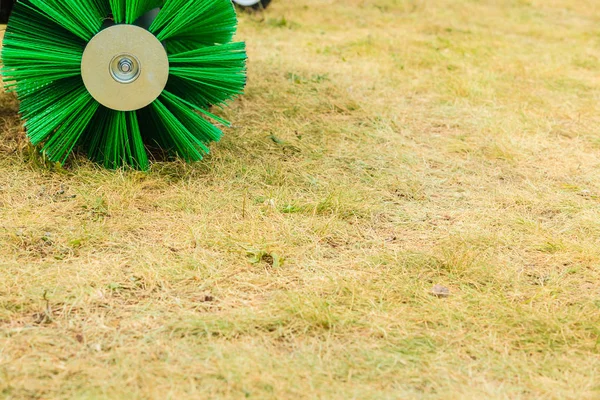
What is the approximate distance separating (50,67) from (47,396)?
1485 mm

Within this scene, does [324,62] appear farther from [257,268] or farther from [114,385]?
[114,385]

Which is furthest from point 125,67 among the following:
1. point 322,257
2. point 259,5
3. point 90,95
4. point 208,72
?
point 259,5

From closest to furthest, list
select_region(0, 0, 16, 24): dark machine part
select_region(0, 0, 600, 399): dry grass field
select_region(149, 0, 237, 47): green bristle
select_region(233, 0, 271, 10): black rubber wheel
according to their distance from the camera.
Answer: select_region(0, 0, 600, 399): dry grass field → select_region(149, 0, 237, 47): green bristle → select_region(0, 0, 16, 24): dark machine part → select_region(233, 0, 271, 10): black rubber wheel

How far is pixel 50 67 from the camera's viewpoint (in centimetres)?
272

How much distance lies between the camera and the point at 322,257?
2420mm

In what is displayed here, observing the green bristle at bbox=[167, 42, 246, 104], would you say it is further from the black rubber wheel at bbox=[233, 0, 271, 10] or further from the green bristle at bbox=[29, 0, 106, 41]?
the black rubber wheel at bbox=[233, 0, 271, 10]

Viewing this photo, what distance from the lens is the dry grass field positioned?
1803 mm

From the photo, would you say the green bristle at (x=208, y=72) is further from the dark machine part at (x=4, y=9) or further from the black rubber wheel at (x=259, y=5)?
the black rubber wheel at (x=259, y=5)

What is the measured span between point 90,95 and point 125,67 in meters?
0.18

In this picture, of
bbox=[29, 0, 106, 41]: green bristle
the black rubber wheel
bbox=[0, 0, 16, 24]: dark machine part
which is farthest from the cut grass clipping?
the black rubber wheel

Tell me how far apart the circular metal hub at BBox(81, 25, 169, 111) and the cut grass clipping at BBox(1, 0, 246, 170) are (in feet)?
0.22

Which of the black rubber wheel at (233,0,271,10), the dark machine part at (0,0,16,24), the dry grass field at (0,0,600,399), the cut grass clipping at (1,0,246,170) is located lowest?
the dry grass field at (0,0,600,399)

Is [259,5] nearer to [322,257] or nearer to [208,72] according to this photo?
[208,72]

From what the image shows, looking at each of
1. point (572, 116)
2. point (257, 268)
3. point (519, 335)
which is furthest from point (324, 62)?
point (519, 335)
